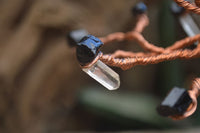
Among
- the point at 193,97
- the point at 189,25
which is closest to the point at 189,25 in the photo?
the point at 189,25

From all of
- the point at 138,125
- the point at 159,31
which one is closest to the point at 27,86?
the point at 138,125

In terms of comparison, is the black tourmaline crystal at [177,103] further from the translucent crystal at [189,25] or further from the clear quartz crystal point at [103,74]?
the translucent crystal at [189,25]

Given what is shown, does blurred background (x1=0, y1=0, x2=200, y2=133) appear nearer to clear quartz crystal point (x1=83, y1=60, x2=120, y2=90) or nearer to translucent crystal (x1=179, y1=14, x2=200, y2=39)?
translucent crystal (x1=179, y1=14, x2=200, y2=39)

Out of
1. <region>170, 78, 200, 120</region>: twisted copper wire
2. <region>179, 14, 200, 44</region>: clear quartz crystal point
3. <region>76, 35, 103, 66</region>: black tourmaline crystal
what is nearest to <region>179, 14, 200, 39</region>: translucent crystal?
<region>179, 14, 200, 44</region>: clear quartz crystal point

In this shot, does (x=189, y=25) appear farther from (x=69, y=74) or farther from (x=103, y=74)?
(x=69, y=74)

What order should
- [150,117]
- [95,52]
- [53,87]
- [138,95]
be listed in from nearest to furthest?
[95,52] → [53,87] → [150,117] → [138,95]

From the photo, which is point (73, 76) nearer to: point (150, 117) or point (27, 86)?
point (27, 86)
